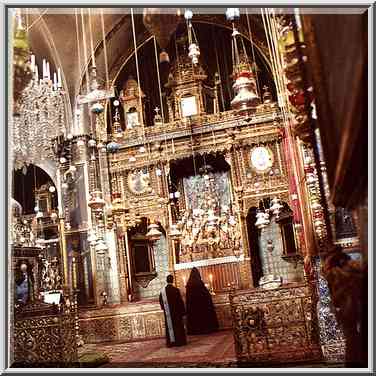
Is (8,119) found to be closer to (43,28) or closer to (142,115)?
(43,28)

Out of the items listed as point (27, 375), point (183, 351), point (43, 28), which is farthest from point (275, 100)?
→ point (27, 375)

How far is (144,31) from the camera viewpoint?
1365 cm

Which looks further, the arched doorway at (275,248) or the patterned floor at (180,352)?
the arched doorway at (275,248)

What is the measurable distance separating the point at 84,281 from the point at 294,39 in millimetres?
9984

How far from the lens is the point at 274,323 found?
20.6ft

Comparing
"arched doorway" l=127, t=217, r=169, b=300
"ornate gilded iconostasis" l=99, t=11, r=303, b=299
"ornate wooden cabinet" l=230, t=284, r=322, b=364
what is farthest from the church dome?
"ornate wooden cabinet" l=230, t=284, r=322, b=364

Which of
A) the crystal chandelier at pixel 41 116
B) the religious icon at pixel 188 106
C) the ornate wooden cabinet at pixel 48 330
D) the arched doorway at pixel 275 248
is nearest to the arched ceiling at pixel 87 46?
the crystal chandelier at pixel 41 116

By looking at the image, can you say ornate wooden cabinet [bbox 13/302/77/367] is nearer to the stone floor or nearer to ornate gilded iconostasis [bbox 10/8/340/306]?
the stone floor

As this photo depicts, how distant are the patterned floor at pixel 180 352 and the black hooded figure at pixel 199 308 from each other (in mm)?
500

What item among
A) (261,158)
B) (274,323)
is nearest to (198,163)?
(261,158)

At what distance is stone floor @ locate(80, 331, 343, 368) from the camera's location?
670cm

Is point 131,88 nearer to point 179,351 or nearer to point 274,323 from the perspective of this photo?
point 179,351

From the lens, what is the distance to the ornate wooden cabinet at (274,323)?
20.1ft

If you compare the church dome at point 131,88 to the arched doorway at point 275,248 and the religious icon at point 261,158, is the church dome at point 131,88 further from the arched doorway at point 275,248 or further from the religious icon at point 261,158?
the arched doorway at point 275,248
